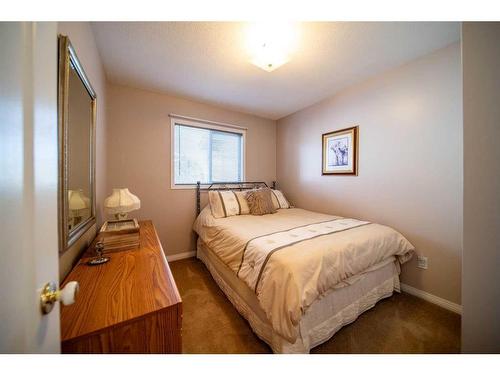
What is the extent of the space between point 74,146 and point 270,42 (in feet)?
5.26

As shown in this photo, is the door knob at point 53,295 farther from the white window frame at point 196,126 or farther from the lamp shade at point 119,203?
the white window frame at point 196,126

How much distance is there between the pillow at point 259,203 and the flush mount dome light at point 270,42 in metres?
1.55

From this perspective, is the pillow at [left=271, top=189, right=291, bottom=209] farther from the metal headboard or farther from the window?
the window

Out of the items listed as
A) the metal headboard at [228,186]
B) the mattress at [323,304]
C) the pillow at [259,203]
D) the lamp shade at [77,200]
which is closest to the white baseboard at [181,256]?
the metal headboard at [228,186]

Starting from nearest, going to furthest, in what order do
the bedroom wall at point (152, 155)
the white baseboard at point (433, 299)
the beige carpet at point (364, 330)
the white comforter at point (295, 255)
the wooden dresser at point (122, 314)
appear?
1. the wooden dresser at point (122, 314)
2. the white comforter at point (295, 255)
3. the beige carpet at point (364, 330)
4. the white baseboard at point (433, 299)
5. the bedroom wall at point (152, 155)

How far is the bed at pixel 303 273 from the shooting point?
1103 millimetres

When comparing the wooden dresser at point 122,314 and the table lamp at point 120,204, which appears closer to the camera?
the wooden dresser at point 122,314

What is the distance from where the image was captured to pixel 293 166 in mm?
3230

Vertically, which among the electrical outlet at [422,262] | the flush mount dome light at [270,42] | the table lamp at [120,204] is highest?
the flush mount dome light at [270,42]

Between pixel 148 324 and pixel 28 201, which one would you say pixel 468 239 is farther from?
pixel 28 201

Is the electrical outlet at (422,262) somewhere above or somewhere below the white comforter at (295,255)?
below

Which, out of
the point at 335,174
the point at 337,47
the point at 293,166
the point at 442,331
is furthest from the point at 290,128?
the point at 442,331

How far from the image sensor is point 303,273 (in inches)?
43.9

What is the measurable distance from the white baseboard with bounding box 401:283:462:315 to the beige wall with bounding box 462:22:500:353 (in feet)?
4.15
